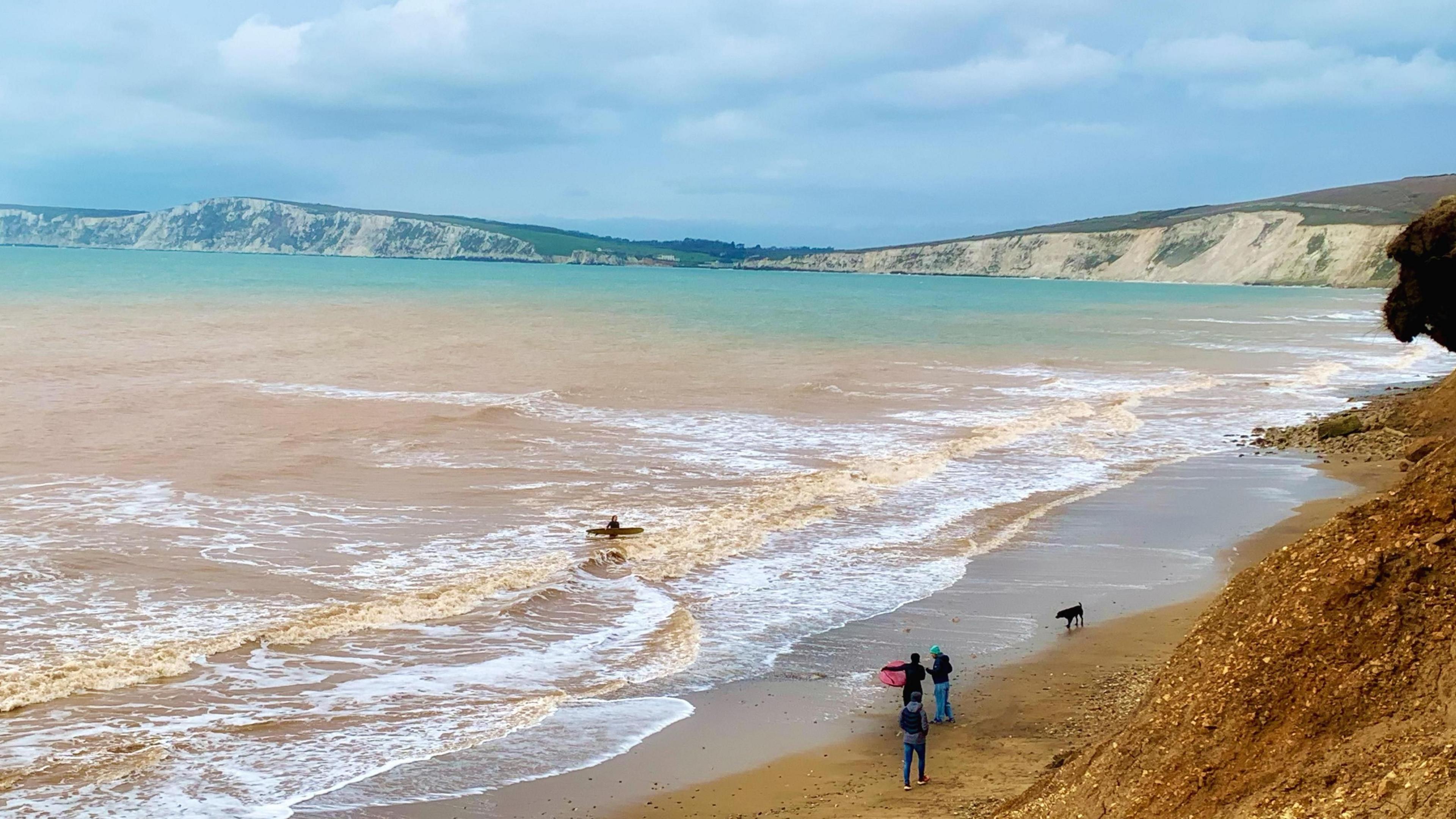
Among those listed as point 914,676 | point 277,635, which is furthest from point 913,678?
point 277,635

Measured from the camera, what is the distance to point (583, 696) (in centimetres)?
1265

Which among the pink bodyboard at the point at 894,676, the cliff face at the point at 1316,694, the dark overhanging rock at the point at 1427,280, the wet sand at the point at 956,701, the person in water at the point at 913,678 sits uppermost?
the dark overhanging rock at the point at 1427,280

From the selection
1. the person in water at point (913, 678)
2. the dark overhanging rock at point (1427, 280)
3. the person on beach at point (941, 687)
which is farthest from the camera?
the dark overhanging rock at point (1427, 280)

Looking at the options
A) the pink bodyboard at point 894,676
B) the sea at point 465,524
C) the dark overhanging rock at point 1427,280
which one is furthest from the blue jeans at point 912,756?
the dark overhanging rock at point 1427,280

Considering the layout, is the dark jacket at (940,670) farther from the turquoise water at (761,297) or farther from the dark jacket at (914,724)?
the turquoise water at (761,297)

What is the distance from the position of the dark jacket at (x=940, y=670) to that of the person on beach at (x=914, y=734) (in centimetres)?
154

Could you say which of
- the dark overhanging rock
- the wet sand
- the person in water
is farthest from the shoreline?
the dark overhanging rock

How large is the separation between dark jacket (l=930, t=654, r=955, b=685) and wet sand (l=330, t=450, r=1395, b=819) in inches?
17.6

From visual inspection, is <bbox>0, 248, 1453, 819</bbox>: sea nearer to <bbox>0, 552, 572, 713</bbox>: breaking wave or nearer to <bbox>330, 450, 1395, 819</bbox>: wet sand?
<bbox>0, 552, 572, 713</bbox>: breaking wave

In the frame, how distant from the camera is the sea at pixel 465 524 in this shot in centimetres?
1160

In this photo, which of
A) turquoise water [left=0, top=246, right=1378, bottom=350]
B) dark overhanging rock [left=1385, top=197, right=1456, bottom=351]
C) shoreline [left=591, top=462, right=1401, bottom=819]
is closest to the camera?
shoreline [left=591, top=462, right=1401, bottom=819]

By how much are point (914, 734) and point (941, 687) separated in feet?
5.81

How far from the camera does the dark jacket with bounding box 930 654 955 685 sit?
12.0 m

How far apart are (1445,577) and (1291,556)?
1027 mm
